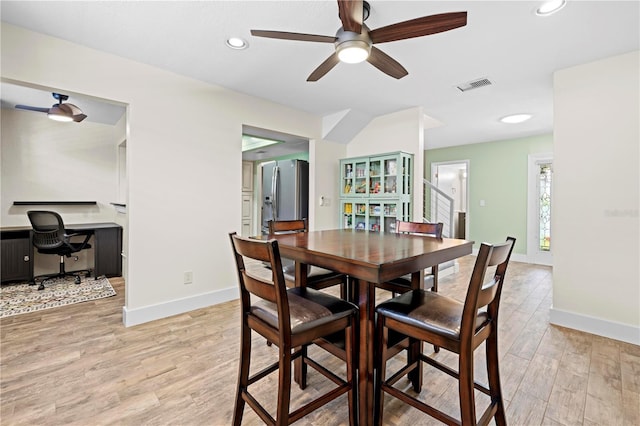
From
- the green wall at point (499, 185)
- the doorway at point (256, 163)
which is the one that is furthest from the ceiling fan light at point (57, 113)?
the green wall at point (499, 185)

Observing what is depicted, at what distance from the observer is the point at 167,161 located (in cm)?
279

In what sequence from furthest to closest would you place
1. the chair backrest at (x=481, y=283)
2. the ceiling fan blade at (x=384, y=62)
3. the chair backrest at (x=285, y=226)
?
the chair backrest at (x=285, y=226) < the ceiling fan blade at (x=384, y=62) < the chair backrest at (x=481, y=283)

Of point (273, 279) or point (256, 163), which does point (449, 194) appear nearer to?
point (256, 163)

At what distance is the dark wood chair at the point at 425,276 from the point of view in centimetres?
191

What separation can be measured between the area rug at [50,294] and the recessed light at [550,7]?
4.69 m

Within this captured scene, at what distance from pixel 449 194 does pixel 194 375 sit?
23.6 ft

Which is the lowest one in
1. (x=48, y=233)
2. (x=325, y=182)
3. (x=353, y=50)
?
(x=48, y=233)

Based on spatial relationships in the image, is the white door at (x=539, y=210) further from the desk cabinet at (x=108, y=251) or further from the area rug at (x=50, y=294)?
the desk cabinet at (x=108, y=251)

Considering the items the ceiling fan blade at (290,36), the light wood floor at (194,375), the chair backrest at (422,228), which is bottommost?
the light wood floor at (194,375)

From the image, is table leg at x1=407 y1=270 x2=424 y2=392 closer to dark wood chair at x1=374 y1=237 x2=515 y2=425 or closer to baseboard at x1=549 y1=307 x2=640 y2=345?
dark wood chair at x1=374 y1=237 x2=515 y2=425

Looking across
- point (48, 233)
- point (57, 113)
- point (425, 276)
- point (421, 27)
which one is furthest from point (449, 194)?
point (48, 233)

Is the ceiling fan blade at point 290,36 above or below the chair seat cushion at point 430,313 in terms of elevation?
above

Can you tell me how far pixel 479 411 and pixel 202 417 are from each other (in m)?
1.46

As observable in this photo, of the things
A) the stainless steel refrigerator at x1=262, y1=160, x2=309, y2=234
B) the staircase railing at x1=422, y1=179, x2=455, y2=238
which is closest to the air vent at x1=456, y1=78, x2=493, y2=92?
the stainless steel refrigerator at x1=262, y1=160, x2=309, y2=234
